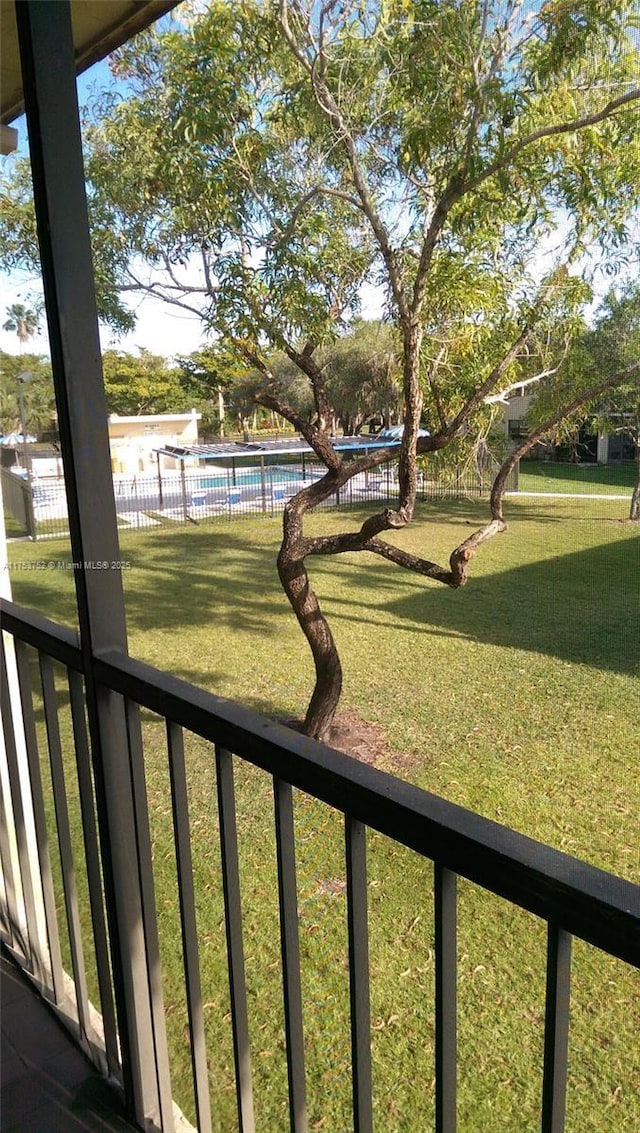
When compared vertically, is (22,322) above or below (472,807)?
above

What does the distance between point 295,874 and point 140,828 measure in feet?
1.00

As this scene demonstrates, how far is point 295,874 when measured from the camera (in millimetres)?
656

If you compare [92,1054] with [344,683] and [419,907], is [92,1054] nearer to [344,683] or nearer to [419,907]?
[419,907]

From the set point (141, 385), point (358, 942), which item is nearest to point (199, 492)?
point (141, 385)

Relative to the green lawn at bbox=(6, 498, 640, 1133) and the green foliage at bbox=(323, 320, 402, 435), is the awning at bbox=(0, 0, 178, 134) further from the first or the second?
the green foliage at bbox=(323, 320, 402, 435)

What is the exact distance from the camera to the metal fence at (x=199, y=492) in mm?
1226

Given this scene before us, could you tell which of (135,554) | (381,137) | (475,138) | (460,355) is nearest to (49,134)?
(135,554)

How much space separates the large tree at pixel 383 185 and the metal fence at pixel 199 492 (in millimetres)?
123

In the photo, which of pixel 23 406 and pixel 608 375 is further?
pixel 608 375

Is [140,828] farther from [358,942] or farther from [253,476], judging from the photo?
[253,476]

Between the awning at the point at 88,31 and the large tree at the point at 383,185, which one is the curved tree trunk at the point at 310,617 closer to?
the large tree at the point at 383,185

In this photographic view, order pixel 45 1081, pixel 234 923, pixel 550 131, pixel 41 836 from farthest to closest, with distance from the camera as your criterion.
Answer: pixel 550 131, pixel 41 836, pixel 45 1081, pixel 234 923

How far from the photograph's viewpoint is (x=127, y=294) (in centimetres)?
150

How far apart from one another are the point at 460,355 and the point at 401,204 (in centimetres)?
44
